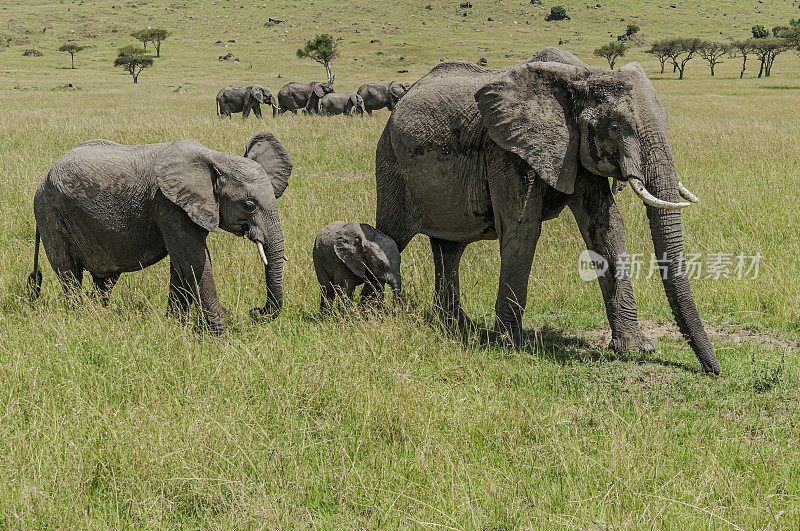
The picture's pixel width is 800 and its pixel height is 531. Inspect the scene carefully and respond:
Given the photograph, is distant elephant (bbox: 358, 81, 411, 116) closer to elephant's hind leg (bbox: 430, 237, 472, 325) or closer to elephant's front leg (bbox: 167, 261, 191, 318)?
elephant's hind leg (bbox: 430, 237, 472, 325)

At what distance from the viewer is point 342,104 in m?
26.7

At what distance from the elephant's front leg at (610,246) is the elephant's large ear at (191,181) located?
115 inches

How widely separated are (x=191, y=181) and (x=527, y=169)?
8.71 ft

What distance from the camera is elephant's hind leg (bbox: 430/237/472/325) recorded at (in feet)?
20.4

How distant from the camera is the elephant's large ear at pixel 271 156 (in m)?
5.83

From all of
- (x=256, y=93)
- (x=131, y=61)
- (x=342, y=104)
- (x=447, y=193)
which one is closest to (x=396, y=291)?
(x=447, y=193)

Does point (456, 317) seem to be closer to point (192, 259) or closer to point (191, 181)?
point (192, 259)

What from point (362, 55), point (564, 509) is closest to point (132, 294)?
point (564, 509)

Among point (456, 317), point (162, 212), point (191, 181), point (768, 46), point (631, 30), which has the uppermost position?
point (631, 30)

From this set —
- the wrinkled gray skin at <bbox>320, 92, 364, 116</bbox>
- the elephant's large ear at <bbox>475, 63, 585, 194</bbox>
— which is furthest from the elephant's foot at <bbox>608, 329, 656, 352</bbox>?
the wrinkled gray skin at <bbox>320, 92, 364, 116</bbox>

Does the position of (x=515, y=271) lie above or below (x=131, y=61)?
below

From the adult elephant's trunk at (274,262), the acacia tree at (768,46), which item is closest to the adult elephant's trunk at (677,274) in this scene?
the adult elephant's trunk at (274,262)

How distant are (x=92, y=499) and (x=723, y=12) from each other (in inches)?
4884

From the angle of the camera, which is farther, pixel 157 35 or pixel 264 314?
pixel 157 35
